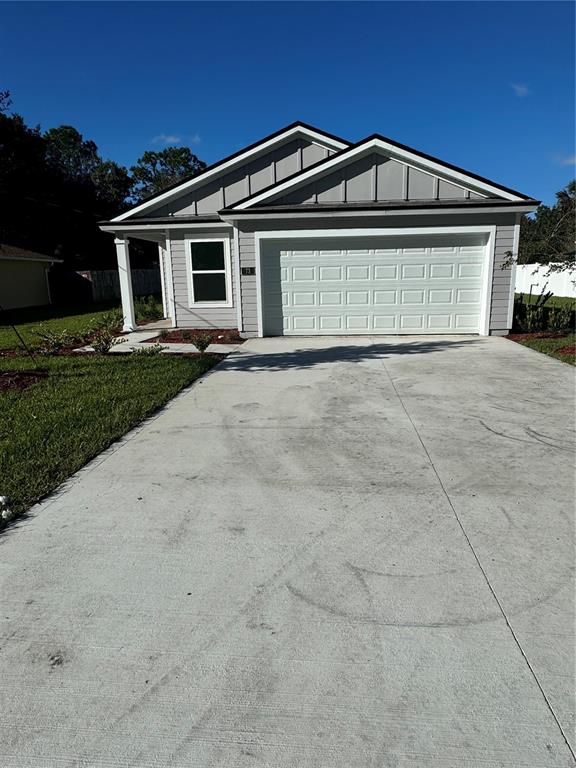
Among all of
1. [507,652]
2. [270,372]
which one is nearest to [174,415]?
[270,372]

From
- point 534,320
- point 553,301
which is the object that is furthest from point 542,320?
point 553,301

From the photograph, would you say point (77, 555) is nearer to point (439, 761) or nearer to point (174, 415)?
point (439, 761)

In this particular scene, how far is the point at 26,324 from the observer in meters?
17.4

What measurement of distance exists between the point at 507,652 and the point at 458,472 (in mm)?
2123

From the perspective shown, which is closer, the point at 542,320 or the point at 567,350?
the point at 567,350

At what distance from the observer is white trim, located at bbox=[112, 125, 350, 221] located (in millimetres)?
13664

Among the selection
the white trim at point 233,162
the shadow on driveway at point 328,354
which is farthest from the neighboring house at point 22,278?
the shadow on driveway at point 328,354

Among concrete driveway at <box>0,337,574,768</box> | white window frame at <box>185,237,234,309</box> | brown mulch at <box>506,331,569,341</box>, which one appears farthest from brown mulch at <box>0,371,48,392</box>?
brown mulch at <box>506,331,569,341</box>

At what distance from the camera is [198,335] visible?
12.4 metres

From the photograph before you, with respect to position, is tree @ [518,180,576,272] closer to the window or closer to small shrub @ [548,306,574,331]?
small shrub @ [548,306,574,331]

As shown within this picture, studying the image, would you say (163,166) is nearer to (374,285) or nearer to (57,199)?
(57,199)

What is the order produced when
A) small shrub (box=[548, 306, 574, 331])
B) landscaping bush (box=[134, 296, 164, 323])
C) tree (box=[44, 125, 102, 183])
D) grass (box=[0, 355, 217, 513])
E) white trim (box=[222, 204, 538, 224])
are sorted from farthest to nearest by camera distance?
tree (box=[44, 125, 102, 183]), landscaping bush (box=[134, 296, 164, 323]), small shrub (box=[548, 306, 574, 331]), white trim (box=[222, 204, 538, 224]), grass (box=[0, 355, 217, 513])

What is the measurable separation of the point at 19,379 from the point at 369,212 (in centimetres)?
791

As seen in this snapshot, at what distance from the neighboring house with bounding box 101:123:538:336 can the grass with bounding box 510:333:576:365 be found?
1.13 meters
